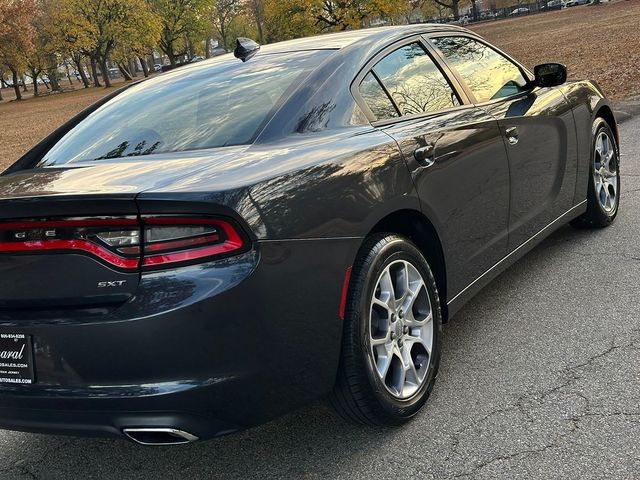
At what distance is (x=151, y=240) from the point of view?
2.20 meters

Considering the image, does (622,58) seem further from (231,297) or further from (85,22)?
(85,22)

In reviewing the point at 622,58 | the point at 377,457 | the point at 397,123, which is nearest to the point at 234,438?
the point at 377,457

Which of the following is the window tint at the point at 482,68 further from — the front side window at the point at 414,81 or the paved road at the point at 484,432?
the paved road at the point at 484,432

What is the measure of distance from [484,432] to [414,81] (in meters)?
1.71

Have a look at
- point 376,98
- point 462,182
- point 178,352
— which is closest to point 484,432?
point 462,182

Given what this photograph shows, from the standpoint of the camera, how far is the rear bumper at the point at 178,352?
2.17m

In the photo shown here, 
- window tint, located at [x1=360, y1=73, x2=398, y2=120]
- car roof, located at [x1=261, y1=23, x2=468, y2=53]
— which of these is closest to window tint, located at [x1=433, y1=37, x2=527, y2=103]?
car roof, located at [x1=261, y1=23, x2=468, y2=53]

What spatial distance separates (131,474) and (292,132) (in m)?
1.48

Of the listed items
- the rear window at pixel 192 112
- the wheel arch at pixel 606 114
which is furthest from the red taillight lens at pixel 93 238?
the wheel arch at pixel 606 114

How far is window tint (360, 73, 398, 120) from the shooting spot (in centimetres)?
313

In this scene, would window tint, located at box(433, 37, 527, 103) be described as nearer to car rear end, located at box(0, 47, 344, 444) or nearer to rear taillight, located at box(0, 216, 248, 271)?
car rear end, located at box(0, 47, 344, 444)

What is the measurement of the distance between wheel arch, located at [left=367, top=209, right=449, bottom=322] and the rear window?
0.67 m

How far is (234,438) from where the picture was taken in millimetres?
2951

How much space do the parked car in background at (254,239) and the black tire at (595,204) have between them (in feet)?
4.23
